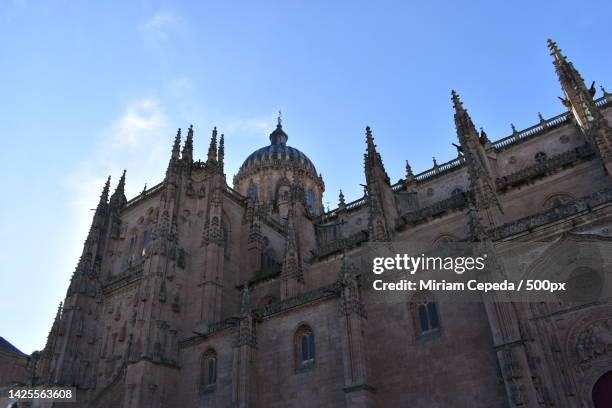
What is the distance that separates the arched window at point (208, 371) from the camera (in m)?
24.7

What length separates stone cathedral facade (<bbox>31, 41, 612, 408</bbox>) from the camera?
16875 millimetres

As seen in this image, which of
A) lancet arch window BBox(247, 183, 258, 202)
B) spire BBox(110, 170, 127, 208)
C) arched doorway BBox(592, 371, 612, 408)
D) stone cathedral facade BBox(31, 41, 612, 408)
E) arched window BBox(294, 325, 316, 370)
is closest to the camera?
arched doorway BBox(592, 371, 612, 408)

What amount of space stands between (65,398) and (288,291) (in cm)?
1469

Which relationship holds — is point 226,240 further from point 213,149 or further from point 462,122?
point 462,122

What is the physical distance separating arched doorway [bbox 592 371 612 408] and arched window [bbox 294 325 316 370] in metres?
10.8

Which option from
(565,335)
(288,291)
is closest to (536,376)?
(565,335)

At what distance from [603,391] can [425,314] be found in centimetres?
655

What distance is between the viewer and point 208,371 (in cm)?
2536

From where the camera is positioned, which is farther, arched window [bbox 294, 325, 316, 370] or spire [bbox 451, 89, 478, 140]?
spire [bbox 451, 89, 478, 140]

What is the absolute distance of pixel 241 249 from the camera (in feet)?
113

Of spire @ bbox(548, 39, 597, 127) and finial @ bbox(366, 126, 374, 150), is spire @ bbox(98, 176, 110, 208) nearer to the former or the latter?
finial @ bbox(366, 126, 374, 150)

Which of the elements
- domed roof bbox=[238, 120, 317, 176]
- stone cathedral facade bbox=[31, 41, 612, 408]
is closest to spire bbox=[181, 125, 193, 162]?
stone cathedral facade bbox=[31, 41, 612, 408]

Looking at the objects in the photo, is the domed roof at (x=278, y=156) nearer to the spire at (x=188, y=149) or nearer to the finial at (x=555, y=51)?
the spire at (x=188, y=149)

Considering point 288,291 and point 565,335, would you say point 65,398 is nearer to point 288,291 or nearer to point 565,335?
point 288,291
